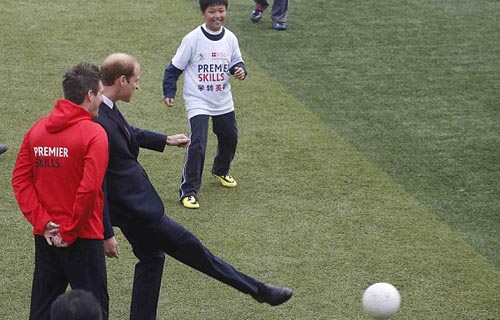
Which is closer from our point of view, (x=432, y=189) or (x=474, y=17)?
(x=432, y=189)

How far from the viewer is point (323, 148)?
34.6ft

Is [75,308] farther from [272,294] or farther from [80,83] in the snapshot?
[272,294]

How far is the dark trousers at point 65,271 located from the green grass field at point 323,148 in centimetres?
117

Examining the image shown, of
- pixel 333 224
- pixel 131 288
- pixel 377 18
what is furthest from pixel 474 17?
pixel 131 288

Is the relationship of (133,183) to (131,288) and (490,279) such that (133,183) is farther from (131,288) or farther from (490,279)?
(490,279)

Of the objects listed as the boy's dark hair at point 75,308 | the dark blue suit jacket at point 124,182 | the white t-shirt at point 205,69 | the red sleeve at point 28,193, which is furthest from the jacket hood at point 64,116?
the white t-shirt at point 205,69

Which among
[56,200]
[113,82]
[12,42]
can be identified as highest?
[113,82]

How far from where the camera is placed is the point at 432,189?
9.64m

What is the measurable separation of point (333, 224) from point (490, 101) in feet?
13.4

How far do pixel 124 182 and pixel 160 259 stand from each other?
71 centimetres

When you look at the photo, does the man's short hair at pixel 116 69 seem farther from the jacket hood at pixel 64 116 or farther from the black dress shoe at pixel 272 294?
the black dress shoe at pixel 272 294

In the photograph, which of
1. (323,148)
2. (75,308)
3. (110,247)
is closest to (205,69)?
(323,148)

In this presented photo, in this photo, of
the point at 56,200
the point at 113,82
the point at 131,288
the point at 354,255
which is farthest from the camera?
the point at 354,255

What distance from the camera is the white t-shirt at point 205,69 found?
9.12 m
